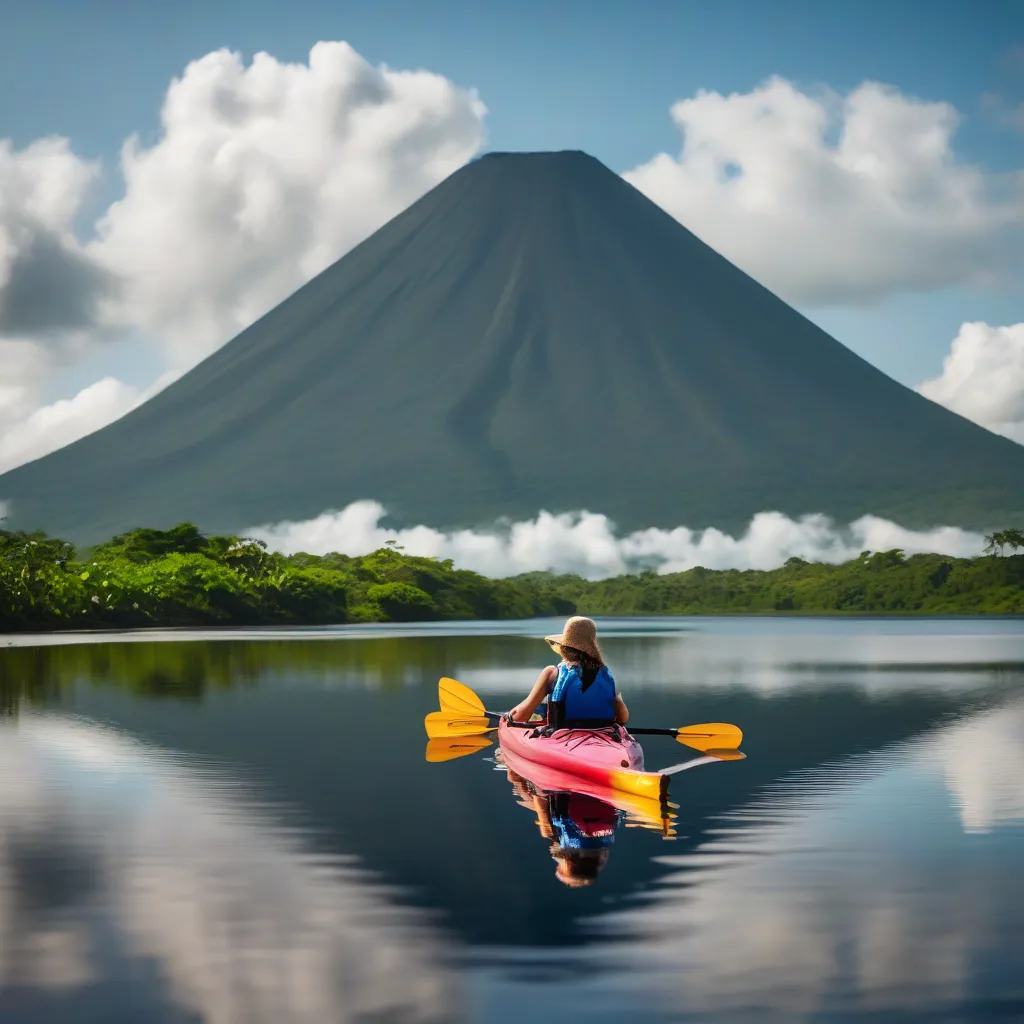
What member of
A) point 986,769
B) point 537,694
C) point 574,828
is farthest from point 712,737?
point 574,828

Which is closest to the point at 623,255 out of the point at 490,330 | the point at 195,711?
the point at 490,330

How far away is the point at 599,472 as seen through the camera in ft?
476

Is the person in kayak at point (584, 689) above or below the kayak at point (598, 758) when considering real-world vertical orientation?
above

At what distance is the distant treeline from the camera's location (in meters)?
63.3

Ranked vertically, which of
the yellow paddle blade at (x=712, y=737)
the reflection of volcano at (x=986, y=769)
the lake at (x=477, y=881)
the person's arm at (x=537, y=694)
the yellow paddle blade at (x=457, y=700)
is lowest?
the reflection of volcano at (x=986, y=769)

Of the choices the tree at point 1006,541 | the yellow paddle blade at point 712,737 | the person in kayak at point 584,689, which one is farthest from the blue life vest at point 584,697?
the tree at point 1006,541

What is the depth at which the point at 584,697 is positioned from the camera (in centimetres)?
1276

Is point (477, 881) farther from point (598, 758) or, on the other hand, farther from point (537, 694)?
point (537, 694)

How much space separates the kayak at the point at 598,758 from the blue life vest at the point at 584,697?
0.35ft

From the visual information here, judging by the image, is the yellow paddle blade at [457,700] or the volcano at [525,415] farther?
the volcano at [525,415]

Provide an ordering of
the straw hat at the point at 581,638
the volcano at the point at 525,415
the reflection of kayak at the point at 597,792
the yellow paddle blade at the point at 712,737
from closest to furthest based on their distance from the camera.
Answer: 1. the reflection of kayak at the point at 597,792
2. the straw hat at the point at 581,638
3. the yellow paddle blade at the point at 712,737
4. the volcano at the point at 525,415

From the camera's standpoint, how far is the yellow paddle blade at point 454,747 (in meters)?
15.9

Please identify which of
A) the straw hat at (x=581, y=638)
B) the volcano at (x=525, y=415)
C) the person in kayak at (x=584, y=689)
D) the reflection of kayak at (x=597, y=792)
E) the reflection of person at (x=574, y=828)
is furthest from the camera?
the volcano at (x=525, y=415)

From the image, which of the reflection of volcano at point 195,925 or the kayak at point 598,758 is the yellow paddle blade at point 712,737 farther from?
the reflection of volcano at point 195,925
